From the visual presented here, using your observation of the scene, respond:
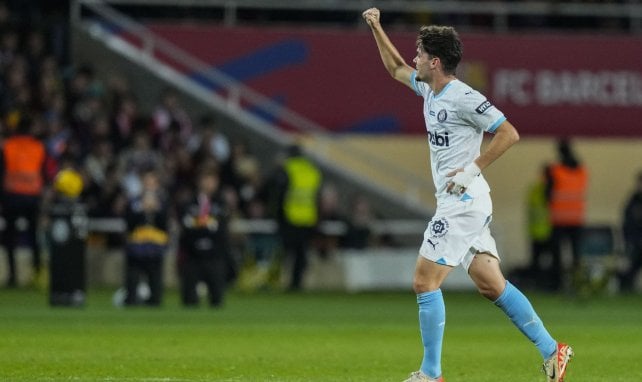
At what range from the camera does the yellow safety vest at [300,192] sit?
25.2 m

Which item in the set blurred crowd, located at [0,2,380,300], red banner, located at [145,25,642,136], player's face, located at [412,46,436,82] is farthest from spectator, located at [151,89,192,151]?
player's face, located at [412,46,436,82]

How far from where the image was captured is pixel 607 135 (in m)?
30.4

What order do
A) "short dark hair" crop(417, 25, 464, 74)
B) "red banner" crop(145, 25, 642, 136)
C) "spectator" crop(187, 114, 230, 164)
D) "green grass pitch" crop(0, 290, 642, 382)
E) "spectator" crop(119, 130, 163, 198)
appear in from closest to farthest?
"short dark hair" crop(417, 25, 464, 74) → "green grass pitch" crop(0, 290, 642, 382) → "spectator" crop(119, 130, 163, 198) → "spectator" crop(187, 114, 230, 164) → "red banner" crop(145, 25, 642, 136)

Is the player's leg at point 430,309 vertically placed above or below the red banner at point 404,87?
below

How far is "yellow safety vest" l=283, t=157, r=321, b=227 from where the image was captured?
991 inches

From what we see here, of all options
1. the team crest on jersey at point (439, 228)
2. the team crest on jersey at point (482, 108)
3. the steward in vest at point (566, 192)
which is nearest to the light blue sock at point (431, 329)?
the team crest on jersey at point (439, 228)

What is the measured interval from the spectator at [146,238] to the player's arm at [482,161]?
1010 centimetres

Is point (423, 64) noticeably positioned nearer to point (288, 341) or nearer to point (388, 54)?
point (388, 54)

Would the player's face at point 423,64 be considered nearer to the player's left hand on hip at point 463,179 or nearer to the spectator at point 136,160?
the player's left hand on hip at point 463,179

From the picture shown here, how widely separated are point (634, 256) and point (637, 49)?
15.4ft

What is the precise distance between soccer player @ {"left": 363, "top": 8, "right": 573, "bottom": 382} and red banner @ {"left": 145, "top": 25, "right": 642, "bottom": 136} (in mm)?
17722

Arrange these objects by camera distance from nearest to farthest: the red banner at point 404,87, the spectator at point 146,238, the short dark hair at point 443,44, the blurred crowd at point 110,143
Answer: the short dark hair at point 443,44 → the spectator at point 146,238 → the blurred crowd at point 110,143 → the red banner at point 404,87

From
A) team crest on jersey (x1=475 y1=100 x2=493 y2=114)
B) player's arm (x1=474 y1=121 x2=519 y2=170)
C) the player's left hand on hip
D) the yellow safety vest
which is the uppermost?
team crest on jersey (x1=475 y1=100 x2=493 y2=114)

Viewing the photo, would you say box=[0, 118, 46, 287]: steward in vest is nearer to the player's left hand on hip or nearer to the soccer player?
the soccer player
